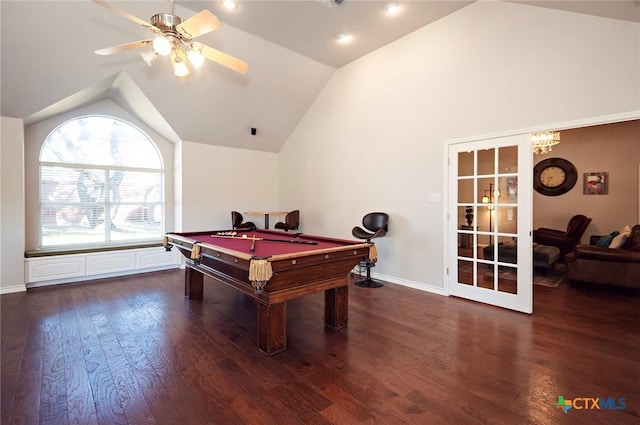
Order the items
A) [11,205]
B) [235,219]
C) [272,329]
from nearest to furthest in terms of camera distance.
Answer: [272,329] < [11,205] < [235,219]

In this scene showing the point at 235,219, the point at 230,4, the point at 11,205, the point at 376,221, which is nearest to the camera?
the point at 230,4

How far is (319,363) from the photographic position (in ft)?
7.65

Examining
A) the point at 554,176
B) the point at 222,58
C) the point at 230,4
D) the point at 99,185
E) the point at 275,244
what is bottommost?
the point at 275,244

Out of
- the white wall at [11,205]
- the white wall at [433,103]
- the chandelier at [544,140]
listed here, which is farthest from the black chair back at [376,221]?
the white wall at [11,205]

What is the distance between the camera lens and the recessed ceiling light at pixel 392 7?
3.63m

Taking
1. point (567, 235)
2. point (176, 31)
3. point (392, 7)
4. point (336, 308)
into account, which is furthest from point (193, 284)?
point (567, 235)

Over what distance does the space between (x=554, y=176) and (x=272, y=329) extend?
7.09 m

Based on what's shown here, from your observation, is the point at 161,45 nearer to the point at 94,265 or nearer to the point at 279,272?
the point at 279,272

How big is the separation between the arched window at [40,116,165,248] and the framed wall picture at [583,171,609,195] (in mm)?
8667

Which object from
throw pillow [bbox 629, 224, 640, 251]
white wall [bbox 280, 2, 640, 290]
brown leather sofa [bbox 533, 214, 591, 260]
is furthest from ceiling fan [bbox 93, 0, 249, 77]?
brown leather sofa [bbox 533, 214, 591, 260]

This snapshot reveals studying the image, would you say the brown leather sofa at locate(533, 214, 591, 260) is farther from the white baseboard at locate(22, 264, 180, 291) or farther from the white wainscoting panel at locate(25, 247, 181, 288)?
the white baseboard at locate(22, 264, 180, 291)

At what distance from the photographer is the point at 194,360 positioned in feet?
7.80

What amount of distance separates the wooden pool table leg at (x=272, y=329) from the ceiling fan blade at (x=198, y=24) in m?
2.44

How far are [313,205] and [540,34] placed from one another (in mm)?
4226
